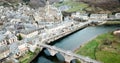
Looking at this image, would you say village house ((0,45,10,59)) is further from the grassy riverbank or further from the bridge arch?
the grassy riverbank

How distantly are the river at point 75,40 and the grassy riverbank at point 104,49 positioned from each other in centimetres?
290

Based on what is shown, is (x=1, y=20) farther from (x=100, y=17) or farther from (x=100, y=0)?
(x=100, y=0)

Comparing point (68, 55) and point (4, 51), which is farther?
point (4, 51)

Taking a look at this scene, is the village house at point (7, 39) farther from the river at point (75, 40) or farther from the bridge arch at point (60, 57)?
the bridge arch at point (60, 57)

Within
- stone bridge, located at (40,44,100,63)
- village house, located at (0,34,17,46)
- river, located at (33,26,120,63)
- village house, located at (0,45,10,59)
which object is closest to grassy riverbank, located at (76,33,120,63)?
river, located at (33,26,120,63)

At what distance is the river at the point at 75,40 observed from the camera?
39.2 m

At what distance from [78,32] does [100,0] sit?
39.7 m

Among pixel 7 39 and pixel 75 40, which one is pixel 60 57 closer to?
pixel 75 40

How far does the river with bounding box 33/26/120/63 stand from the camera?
39.2 metres

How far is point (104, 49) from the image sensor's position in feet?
129

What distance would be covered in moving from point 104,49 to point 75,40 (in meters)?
10.0

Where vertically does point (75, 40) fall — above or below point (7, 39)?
below

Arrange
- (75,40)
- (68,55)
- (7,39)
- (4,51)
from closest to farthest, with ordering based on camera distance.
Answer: (68,55), (4,51), (7,39), (75,40)

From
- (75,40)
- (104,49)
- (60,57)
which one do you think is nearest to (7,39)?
(60,57)
